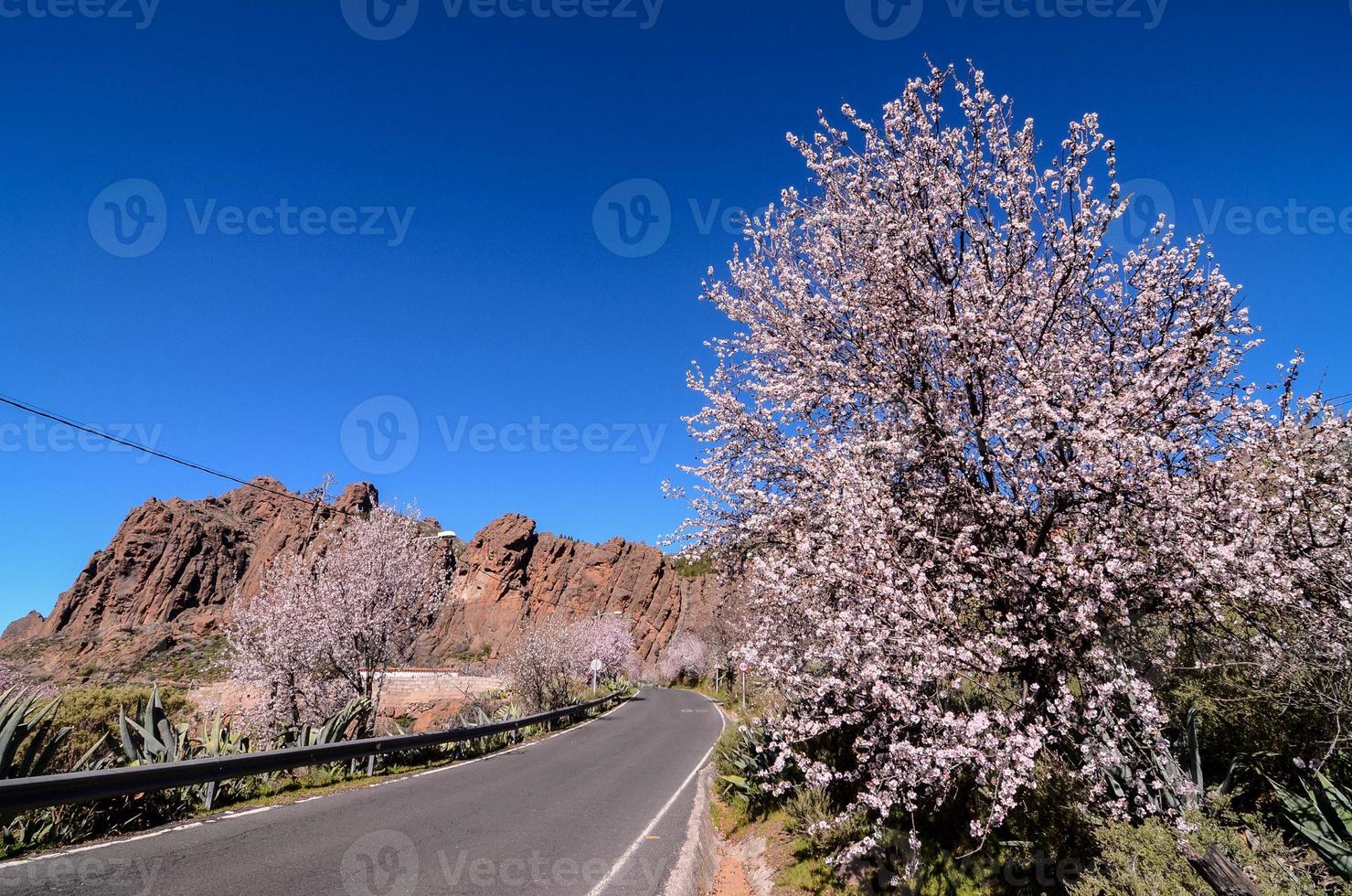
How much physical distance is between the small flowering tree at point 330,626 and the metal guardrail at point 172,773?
14.8 feet

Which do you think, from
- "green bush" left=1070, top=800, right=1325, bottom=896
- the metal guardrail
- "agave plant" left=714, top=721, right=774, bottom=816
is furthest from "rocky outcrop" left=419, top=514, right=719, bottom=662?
"green bush" left=1070, top=800, right=1325, bottom=896

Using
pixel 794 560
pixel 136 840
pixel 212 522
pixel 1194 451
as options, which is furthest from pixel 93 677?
pixel 1194 451

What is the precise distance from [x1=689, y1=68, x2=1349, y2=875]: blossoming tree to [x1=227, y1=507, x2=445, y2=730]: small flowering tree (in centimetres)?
1638

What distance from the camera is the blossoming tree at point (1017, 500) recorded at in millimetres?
5027

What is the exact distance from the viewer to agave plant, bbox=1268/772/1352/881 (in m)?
4.32

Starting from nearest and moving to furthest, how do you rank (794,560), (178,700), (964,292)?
(964,292) → (794,560) → (178,700)

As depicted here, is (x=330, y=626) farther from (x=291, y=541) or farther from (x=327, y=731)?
(x=291, y=541)

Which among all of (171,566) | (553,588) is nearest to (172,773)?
(553,588)

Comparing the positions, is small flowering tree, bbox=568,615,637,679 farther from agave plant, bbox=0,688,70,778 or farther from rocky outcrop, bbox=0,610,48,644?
rocky outcrop, bbox=0,610,48,644

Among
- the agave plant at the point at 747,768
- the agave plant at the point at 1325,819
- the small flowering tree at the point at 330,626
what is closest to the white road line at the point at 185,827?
the small flowering tree at the point at 330,626

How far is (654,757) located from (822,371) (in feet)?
51.2

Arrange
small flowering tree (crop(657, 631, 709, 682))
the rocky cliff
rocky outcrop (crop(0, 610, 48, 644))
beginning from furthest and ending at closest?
rocky outcrop (crop(0, 610, 48, 644))
the rocky cliff
small flowering tree (crop(657, 631, 709, 682))

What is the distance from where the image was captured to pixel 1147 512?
5.30m

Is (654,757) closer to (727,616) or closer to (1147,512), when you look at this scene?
(1147,512)
